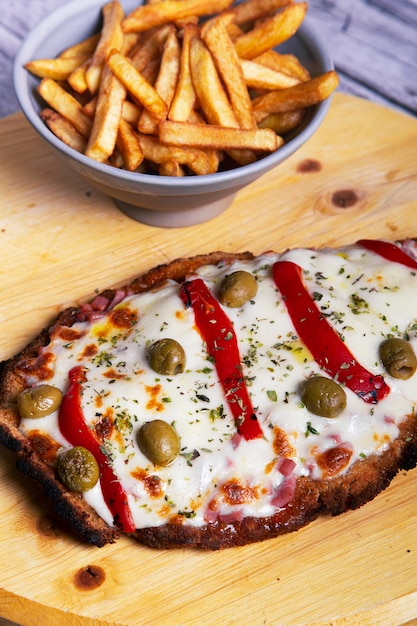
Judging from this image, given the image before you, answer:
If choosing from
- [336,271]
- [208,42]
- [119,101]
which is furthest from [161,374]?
[208,42]

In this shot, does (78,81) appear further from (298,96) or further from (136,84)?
(298,96)

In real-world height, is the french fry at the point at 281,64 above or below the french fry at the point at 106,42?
below

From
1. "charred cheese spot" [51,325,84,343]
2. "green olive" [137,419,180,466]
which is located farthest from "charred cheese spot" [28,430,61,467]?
"charred cheese spot" [51,325,84,343]

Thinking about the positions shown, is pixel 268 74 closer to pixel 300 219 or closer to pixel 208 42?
pixel 208 42

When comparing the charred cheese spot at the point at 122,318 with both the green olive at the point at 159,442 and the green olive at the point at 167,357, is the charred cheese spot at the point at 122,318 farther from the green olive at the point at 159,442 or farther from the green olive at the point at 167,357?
the green olive at the point at 159,442

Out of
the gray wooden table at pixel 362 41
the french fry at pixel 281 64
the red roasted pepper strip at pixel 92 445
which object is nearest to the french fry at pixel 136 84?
the french fry at pixel 281 64

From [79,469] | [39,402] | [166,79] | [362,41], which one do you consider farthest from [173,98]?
[362,41]

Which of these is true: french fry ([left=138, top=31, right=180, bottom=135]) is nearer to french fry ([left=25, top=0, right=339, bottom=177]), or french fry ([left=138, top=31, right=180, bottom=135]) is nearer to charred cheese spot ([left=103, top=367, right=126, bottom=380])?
french fry ([left=25, top=0, right=339, bottom=177])
